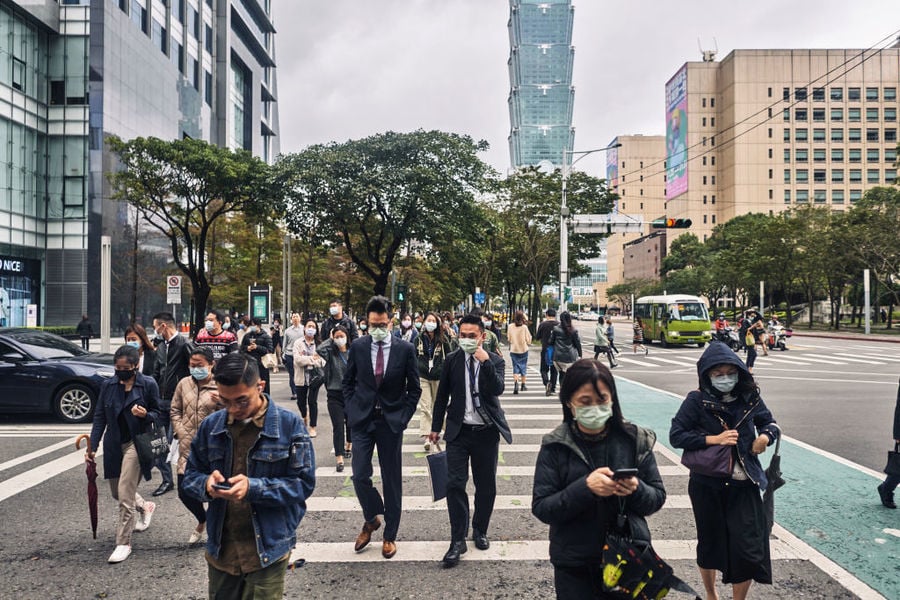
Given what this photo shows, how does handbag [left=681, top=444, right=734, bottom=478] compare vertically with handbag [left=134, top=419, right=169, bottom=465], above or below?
above

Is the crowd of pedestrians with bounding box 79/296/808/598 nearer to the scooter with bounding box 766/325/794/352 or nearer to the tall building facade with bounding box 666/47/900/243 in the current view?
the scooter with bounding box 766/325/794/352

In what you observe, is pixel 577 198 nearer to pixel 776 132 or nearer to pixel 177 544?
pixel 177 544

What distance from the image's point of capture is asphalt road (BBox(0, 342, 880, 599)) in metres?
4.16

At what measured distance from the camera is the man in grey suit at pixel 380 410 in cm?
490

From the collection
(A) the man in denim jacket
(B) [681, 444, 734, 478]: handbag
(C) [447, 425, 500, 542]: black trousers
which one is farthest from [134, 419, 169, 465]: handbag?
(B) [681, 444, 734, 478]: handbag

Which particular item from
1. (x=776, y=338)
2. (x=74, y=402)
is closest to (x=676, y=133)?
(x=776, y=338)

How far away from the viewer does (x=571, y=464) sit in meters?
2.68

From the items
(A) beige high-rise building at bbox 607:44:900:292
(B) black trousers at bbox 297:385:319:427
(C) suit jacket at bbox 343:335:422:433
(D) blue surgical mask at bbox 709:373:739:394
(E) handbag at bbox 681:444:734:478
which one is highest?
(A) beige high-rise building at bbox 607:44:900:292

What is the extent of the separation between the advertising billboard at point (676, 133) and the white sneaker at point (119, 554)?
11247 centimetres

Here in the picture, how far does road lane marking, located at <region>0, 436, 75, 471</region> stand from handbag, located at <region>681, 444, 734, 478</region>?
7.86 metres

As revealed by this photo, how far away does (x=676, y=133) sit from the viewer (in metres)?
116

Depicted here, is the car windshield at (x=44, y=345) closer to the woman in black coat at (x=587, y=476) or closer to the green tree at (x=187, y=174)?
the woman in black coat at (x=587, y=476)

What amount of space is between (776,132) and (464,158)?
91741mm

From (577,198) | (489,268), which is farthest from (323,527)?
(489,268)
